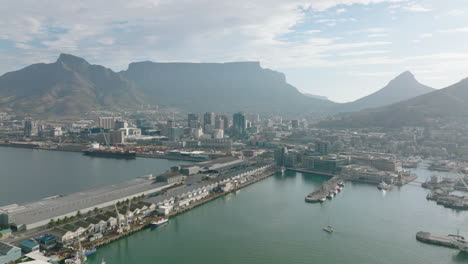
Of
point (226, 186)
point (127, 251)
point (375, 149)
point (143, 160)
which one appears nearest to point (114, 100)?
point (143, 160)

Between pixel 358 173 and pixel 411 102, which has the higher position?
pixel 411 102

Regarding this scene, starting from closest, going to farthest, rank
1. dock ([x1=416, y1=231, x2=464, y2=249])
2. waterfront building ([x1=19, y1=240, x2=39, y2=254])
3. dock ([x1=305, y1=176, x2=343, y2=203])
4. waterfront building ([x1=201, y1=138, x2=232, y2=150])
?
waterfront building ([x1=19, y1=240, x2=39, y2=254])
dock ([x1=416, y1=231, x2=464, y2=249])
dock ([x1=305, y1=176, x2=343, y2=203])
waterfront building ([x1=201, y1=138, x2=232, y2=150])

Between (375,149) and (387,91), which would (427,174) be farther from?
(387,91)

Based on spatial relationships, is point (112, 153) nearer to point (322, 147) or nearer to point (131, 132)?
point (131, 132)

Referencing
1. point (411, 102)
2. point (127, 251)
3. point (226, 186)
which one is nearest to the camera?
point (127, 251)

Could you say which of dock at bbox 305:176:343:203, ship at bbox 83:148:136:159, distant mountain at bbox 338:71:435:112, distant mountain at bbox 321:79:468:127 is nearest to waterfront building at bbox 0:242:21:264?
dock at bbox 305:176:343:203

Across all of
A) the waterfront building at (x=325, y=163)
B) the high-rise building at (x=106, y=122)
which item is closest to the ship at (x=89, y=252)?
the waterfront building at (x=325, y=163)

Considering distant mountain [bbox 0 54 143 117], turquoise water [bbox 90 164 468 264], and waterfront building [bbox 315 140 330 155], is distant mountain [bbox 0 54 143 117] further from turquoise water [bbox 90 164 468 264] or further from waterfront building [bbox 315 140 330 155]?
turquoise water [bbox 90 164 468 264]
